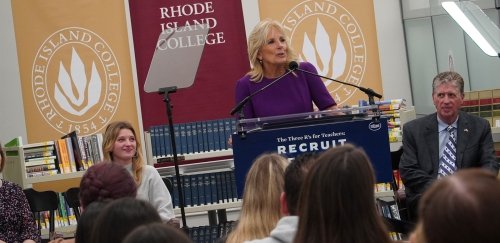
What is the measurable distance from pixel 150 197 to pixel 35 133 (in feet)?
15.4

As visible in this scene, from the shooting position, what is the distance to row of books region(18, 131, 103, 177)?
25.1ft

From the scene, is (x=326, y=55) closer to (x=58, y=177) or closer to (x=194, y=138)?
(x=194, y=138)

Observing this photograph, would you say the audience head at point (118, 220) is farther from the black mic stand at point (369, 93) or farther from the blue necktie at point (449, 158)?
the blue necktie at point (449, 158)

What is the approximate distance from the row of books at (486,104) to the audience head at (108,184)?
4.22 meters

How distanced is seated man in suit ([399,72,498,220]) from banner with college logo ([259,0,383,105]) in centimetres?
377

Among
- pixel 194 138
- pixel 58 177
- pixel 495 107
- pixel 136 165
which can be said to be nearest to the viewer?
pixel 136 165

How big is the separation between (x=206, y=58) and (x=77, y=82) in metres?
1.39

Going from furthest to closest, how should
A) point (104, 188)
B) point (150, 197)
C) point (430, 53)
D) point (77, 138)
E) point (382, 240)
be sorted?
point (430, 53) < point (77, 138) < point (150, 197) < point (104, 188) < point (382, 240)

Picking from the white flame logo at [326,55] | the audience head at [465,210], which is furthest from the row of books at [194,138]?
the audience head at [465,210]

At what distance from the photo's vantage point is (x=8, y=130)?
9766mm

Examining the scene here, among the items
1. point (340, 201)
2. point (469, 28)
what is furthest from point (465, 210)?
point (469, 28)

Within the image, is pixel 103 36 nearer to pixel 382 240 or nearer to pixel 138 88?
pixel 138 88

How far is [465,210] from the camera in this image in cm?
156

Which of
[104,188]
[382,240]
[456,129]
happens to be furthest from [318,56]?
[382,240]
